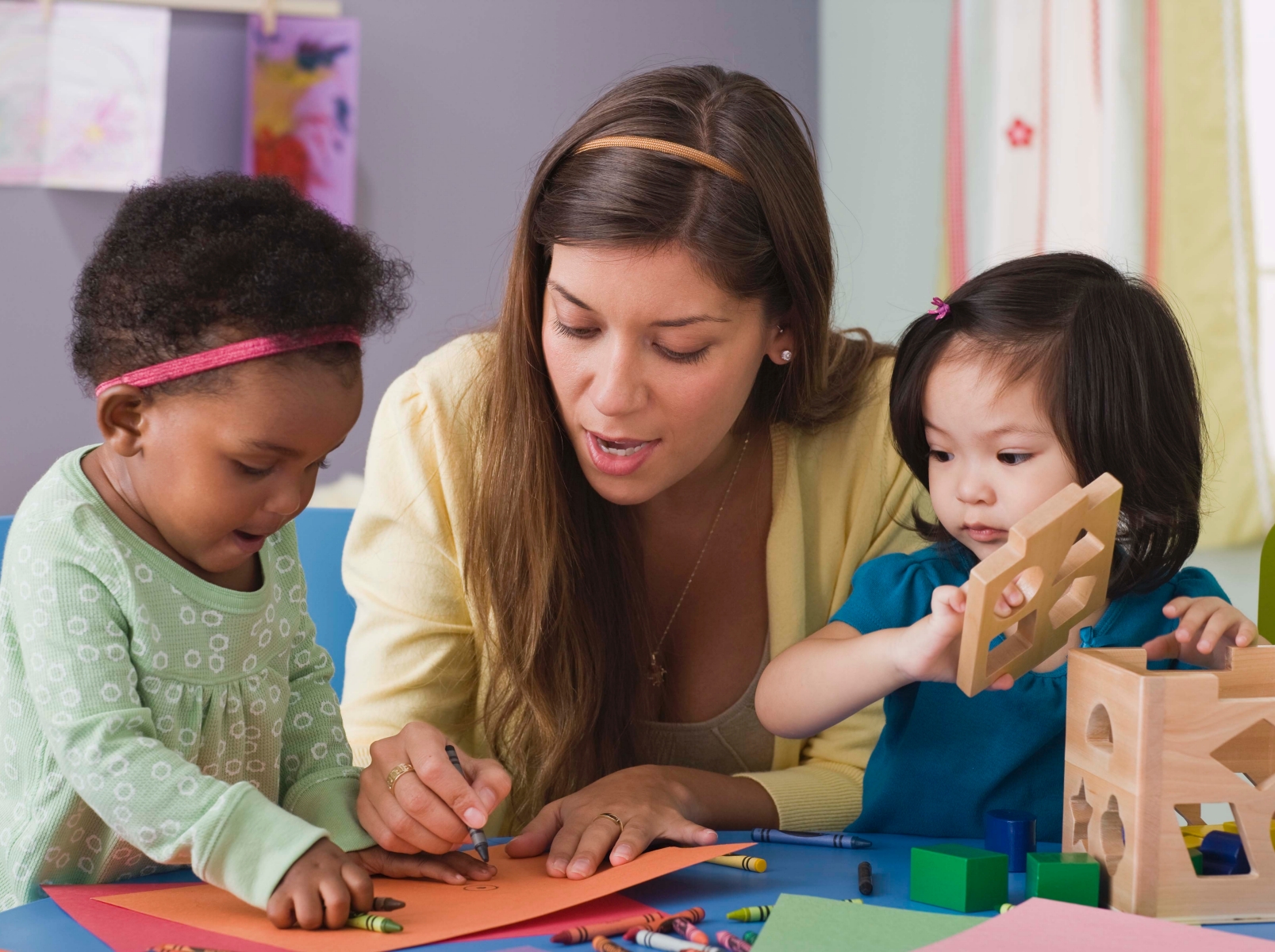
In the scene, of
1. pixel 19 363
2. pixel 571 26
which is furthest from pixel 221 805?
pixel 571 26

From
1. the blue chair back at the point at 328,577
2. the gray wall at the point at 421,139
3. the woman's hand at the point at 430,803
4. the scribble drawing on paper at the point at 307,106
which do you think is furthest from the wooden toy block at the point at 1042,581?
the scribble drawing on paper at the point at 307,106

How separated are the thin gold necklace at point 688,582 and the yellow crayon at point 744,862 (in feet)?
1.37

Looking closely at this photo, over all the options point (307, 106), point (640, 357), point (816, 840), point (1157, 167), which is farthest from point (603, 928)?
point (307, 106)

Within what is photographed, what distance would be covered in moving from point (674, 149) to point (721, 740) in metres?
0.61

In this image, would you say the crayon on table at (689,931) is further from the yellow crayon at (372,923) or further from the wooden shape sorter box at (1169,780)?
the wooden shape sorter box at (1169,780)

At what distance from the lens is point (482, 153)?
9.80 feet

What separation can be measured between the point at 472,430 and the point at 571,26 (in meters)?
2.07

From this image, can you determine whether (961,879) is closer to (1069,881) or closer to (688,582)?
(1069,881)

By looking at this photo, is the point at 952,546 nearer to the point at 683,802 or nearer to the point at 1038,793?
the point at 1038,793

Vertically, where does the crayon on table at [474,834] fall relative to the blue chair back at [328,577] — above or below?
below

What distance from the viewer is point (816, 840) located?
36.9 inches

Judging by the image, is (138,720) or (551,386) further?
(551,386)

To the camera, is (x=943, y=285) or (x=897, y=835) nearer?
(x=897, y=835)

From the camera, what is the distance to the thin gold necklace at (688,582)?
1.29 meters
